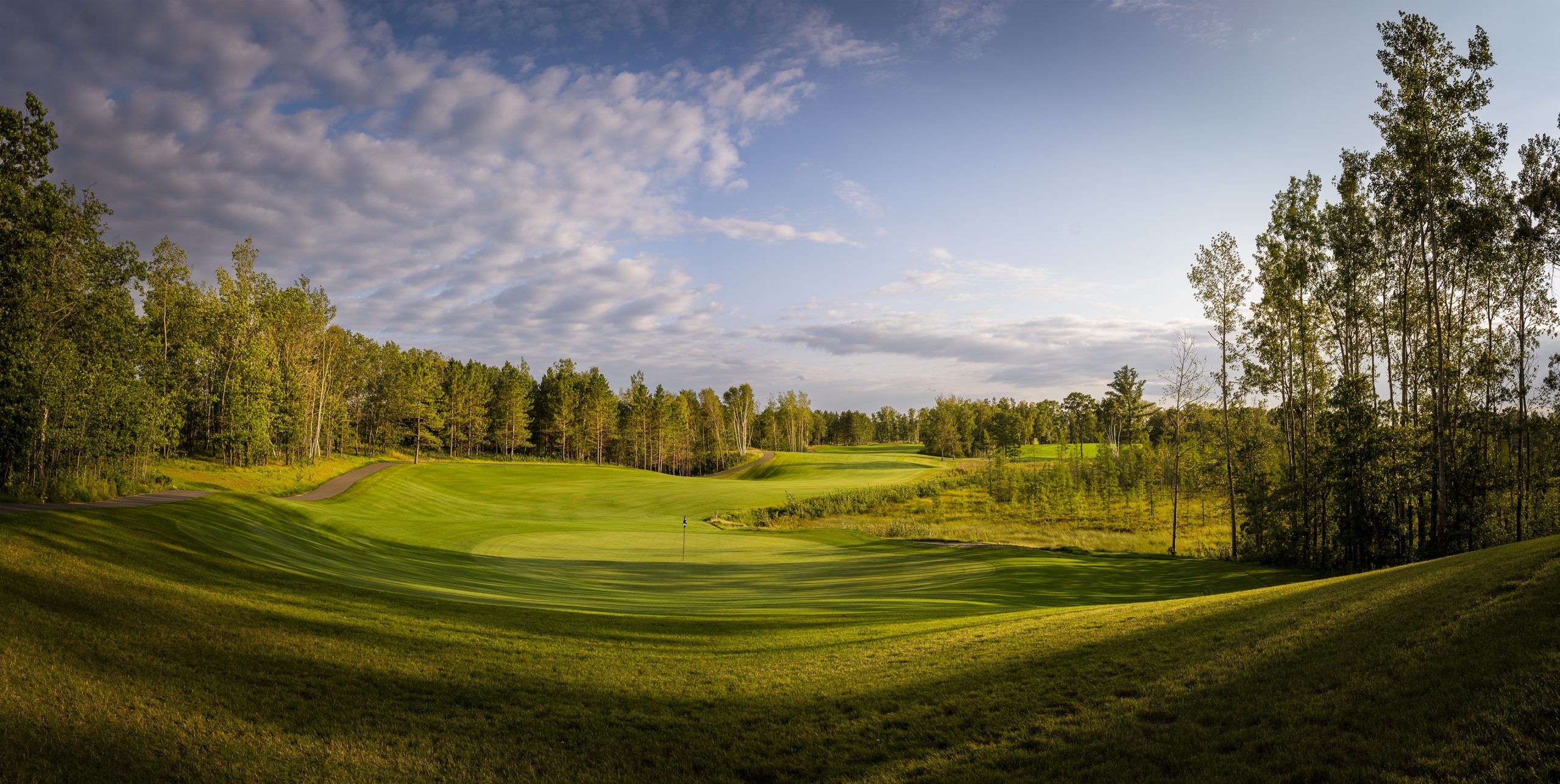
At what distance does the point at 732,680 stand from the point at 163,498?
3103 centimetres

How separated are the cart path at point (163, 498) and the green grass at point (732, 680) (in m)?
1.83

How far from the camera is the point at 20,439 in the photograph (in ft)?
86.3

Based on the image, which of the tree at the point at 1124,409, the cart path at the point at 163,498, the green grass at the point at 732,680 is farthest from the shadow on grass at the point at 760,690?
the tree at the point at 1124,409

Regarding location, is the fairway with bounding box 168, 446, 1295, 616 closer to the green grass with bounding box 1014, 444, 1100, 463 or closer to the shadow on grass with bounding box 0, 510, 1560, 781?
the shadow on grass with bounding box 0, 510, 1560, 781

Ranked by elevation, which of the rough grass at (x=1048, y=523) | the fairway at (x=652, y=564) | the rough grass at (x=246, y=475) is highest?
the rough grass at (x=246, y=475)

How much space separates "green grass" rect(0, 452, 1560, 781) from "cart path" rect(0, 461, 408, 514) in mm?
1830

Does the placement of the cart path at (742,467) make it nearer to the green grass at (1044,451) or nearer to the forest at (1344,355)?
the green grass at (1044,451)

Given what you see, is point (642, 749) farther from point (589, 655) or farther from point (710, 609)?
point (710, 609)

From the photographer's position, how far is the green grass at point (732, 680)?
253 inches

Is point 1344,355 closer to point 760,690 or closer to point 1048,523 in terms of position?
point 1048,523

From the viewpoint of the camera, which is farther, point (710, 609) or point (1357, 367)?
point (1357, 367)

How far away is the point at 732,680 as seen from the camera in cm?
1063

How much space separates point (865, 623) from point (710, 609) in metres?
5.04

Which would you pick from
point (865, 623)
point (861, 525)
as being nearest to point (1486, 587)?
point (865, 623)
